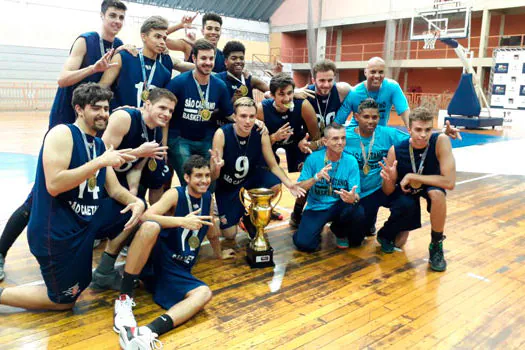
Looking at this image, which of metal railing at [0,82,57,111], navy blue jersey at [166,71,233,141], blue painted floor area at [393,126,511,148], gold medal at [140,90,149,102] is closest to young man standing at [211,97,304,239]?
navy blue jersey at [166,71,233,141]

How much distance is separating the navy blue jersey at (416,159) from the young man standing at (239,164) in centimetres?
96

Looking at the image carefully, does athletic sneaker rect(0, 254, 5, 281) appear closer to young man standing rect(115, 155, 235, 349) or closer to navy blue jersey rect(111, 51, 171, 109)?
young man standing rect(115, 155, 235, 349)

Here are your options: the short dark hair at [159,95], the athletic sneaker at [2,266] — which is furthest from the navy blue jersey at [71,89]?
the athletic sneaker at [2,266]

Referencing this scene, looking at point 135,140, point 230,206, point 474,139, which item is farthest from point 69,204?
point 474,139

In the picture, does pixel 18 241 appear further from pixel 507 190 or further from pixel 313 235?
pixel 507 190

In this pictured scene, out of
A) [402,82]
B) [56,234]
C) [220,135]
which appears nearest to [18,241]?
[56,234]

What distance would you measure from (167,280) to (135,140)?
1.19 meters

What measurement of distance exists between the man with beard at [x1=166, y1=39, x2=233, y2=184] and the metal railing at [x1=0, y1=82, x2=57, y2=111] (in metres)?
17.1

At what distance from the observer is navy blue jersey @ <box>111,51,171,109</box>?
12.5 feet

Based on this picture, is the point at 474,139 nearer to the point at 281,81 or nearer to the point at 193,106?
the point at 281,81

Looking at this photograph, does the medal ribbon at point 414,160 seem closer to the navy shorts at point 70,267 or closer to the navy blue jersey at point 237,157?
the navy blue jersey at point 237,157

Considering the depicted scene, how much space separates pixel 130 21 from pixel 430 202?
22.3m

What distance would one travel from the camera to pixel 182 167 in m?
3.96

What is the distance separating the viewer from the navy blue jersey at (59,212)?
2559 millimetres
